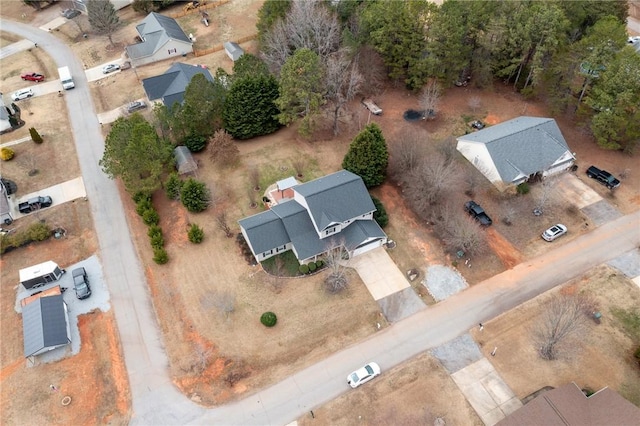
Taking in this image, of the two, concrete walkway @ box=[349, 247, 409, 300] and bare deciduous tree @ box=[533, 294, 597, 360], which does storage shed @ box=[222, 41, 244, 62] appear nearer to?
concrete walkway @ box=[349, 247, 409, 300]

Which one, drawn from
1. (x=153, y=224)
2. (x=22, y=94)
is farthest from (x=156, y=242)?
(x=22, y=94)

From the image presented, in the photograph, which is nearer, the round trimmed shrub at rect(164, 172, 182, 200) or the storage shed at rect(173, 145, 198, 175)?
the round trimmed shrub at rect(164, 172, 182, 200)

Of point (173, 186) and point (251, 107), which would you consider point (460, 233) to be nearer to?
point (251, 107)

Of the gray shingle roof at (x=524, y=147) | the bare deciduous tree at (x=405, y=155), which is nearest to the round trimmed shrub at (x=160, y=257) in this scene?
the bare deciduous tree at (x=405, y=155)

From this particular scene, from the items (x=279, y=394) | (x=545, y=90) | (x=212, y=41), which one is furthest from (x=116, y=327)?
(x=545, y=90)

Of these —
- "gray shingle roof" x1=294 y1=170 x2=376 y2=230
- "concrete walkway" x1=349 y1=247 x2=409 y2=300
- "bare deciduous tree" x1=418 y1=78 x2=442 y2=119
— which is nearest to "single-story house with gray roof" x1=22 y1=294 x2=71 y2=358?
"gray shingle roof" x1=294 y1=170 x2=376 y2=230
